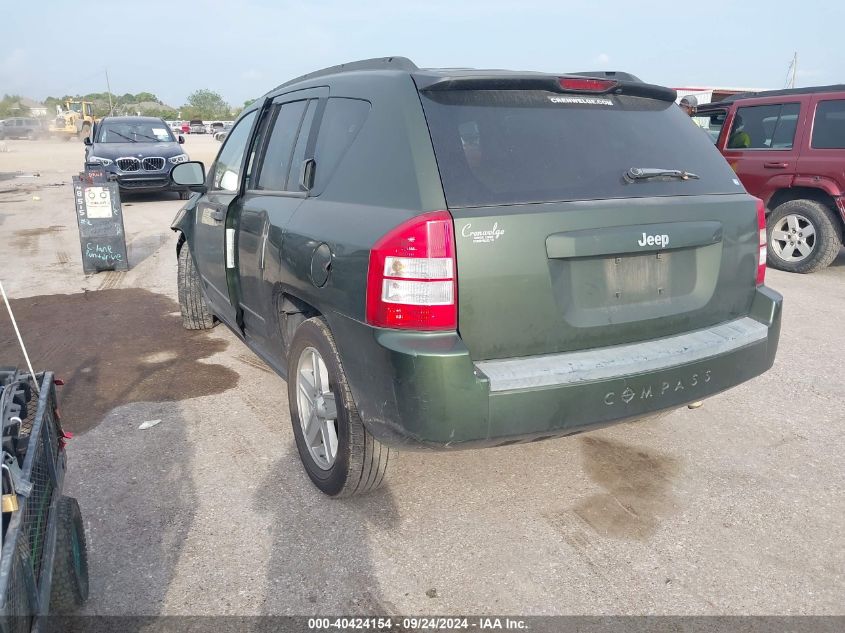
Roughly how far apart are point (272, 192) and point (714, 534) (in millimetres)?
2672

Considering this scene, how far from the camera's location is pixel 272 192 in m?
3.57

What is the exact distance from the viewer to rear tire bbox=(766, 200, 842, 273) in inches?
304

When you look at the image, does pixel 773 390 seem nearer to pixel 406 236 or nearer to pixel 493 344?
pixel 493 344

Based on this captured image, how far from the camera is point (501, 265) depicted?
2.38m

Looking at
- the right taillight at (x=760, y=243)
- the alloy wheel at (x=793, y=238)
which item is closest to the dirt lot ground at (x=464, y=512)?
the right taillight at (x=760, y=243)

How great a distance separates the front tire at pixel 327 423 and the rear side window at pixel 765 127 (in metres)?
7.23

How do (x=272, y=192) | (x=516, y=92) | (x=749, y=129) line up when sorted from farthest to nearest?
1. (x=749, y=129)
2. (x=272, y=192)
3. (x=516, y=92)

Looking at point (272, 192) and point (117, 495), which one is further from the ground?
point (272, 192)

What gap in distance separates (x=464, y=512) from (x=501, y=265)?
1.24 meters

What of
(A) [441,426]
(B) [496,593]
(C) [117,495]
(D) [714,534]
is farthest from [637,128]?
(C) [117,495]

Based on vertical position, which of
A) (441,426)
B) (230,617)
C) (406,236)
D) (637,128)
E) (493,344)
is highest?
(637,128)

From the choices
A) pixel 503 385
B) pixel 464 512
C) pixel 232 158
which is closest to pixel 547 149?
pixel 503 385

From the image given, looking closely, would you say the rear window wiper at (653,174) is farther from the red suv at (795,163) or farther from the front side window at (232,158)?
the red suv at (795,163)

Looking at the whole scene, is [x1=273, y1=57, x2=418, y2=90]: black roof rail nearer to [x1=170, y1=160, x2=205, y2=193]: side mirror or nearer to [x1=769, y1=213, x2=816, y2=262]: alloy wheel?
[x1=170, y1=160, x2=205, y2=193]: side mirror
